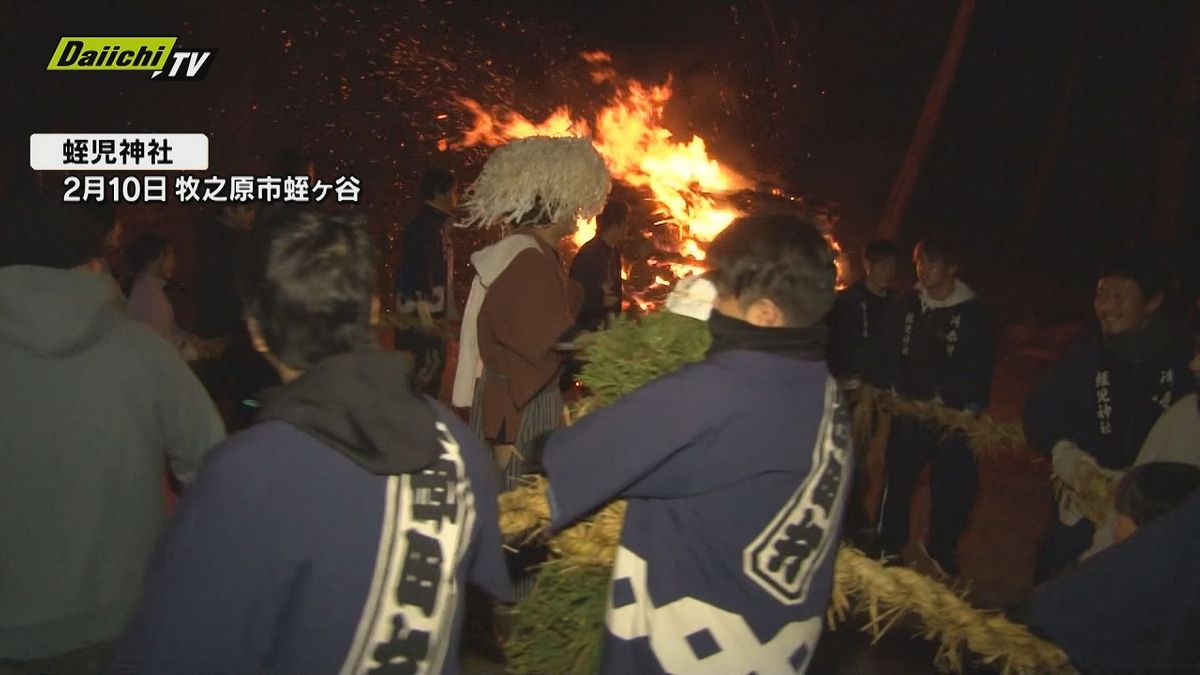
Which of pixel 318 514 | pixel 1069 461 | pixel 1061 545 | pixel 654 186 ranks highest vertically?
pixel 654 186

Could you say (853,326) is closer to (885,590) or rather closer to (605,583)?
(885,590)

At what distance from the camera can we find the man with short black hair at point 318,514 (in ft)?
6.05

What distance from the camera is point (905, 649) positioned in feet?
17.2

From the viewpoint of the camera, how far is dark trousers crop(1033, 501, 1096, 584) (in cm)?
483

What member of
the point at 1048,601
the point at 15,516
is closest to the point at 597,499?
the point at 1048,601

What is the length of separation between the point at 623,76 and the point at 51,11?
7549 mm

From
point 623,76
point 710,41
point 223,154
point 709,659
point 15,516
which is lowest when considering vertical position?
point 709,659

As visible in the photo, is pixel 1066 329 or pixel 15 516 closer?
pixel 15 516

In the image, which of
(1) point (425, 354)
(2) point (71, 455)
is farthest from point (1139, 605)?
(1) point (425, 354)

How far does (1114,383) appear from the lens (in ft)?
15.7

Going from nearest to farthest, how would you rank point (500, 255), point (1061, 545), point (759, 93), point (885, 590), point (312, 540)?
1. point (312, 540)
2. point (885, 590)
3. point (1061, 545)
4. point (500, 255)
5. point (759, 93)

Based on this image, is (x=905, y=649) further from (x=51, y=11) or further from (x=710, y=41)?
(x=710, y=41)

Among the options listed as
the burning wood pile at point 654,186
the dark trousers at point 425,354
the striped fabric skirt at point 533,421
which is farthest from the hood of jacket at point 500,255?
the burning wood pile at point 654,186

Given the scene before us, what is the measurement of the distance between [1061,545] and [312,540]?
157 inches
